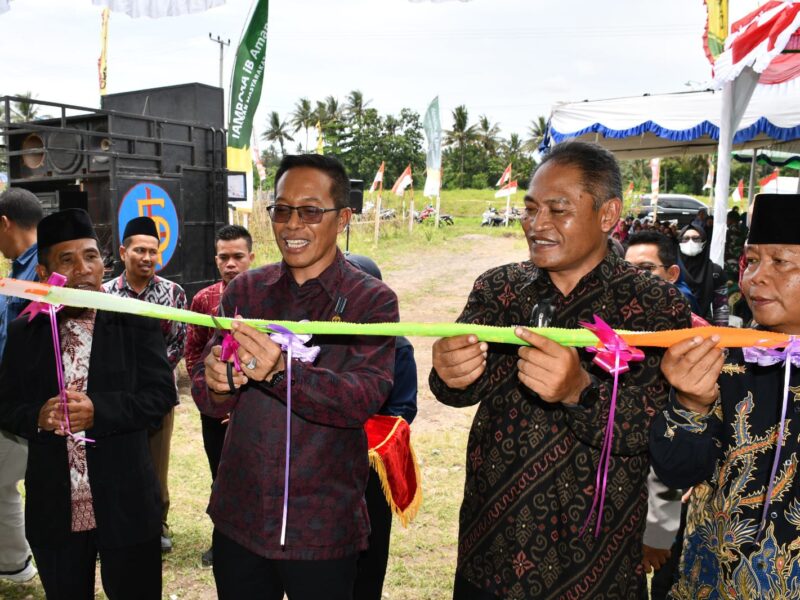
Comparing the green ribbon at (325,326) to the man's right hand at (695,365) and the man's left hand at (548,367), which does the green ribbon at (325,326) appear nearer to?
the man's left hand at (548,367)

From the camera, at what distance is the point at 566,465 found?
172 centimetres

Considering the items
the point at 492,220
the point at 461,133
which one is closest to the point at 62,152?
the point at 492,220

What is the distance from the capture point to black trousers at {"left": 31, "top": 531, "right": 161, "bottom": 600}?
2328 mm

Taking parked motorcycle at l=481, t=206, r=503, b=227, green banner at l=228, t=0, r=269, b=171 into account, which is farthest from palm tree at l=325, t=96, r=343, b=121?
green banner at l=228, t=0, r=269, b=171

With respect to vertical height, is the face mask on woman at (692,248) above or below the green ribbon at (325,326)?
above

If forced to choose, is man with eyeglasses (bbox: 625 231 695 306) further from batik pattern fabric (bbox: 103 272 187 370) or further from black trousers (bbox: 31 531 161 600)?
black trousers (bbox: 31 531 161 600)

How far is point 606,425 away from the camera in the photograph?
1.61m

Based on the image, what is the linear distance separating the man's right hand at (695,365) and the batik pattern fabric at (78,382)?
6.71ft

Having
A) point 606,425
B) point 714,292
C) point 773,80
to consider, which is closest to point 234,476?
point 606,425

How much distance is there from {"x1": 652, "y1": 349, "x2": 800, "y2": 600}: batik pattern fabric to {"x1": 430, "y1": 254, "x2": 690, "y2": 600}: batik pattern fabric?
127 millimetres

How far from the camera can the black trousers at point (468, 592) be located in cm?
180

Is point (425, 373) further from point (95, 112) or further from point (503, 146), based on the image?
point (503, 146)

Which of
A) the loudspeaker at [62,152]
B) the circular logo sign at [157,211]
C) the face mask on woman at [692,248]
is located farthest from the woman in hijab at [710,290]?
the loudspeaker at [62,152]

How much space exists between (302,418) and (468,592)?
2.39 ft
